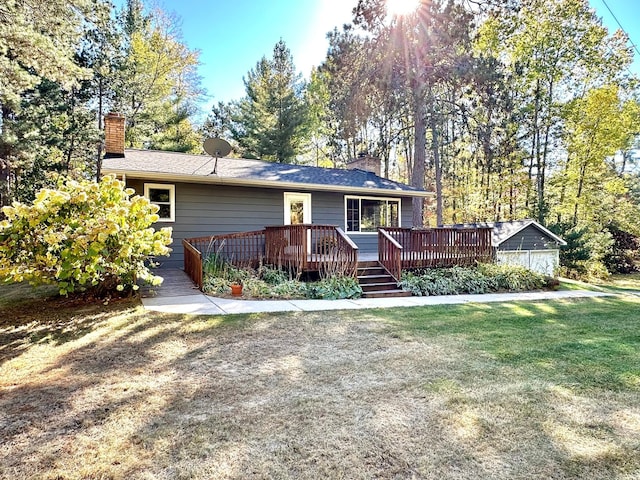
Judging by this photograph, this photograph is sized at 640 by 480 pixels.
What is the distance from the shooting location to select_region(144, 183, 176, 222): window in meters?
9.92

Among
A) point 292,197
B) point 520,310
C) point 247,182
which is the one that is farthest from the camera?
point 292,197

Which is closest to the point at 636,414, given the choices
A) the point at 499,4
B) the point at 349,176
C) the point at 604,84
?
the point at 349,176

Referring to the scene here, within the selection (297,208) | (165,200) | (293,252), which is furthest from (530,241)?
(165,200)

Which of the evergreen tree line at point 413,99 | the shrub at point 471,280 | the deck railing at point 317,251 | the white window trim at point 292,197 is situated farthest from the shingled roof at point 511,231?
the deck railing at point 317,251

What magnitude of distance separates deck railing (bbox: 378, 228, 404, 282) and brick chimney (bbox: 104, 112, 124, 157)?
7.64 meters

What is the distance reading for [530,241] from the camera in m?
13.8

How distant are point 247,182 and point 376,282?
455cm

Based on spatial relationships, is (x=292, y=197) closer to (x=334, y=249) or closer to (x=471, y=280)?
(x=334, y=249)

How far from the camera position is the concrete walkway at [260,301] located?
6.04 m

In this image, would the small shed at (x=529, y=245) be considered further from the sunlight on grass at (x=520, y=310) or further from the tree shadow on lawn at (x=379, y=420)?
the tree shadow on lawn at (x=379, y=420)

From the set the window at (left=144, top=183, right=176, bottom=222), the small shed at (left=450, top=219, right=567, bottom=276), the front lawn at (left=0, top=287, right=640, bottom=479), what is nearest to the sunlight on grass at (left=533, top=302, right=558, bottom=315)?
the front lawn at (left=0, top=287, right=640, bottom=479)

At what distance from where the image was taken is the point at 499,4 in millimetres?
12703

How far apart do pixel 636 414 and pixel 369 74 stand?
13217mm

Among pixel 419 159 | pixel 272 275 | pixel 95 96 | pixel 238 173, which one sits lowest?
pixel 272 275
